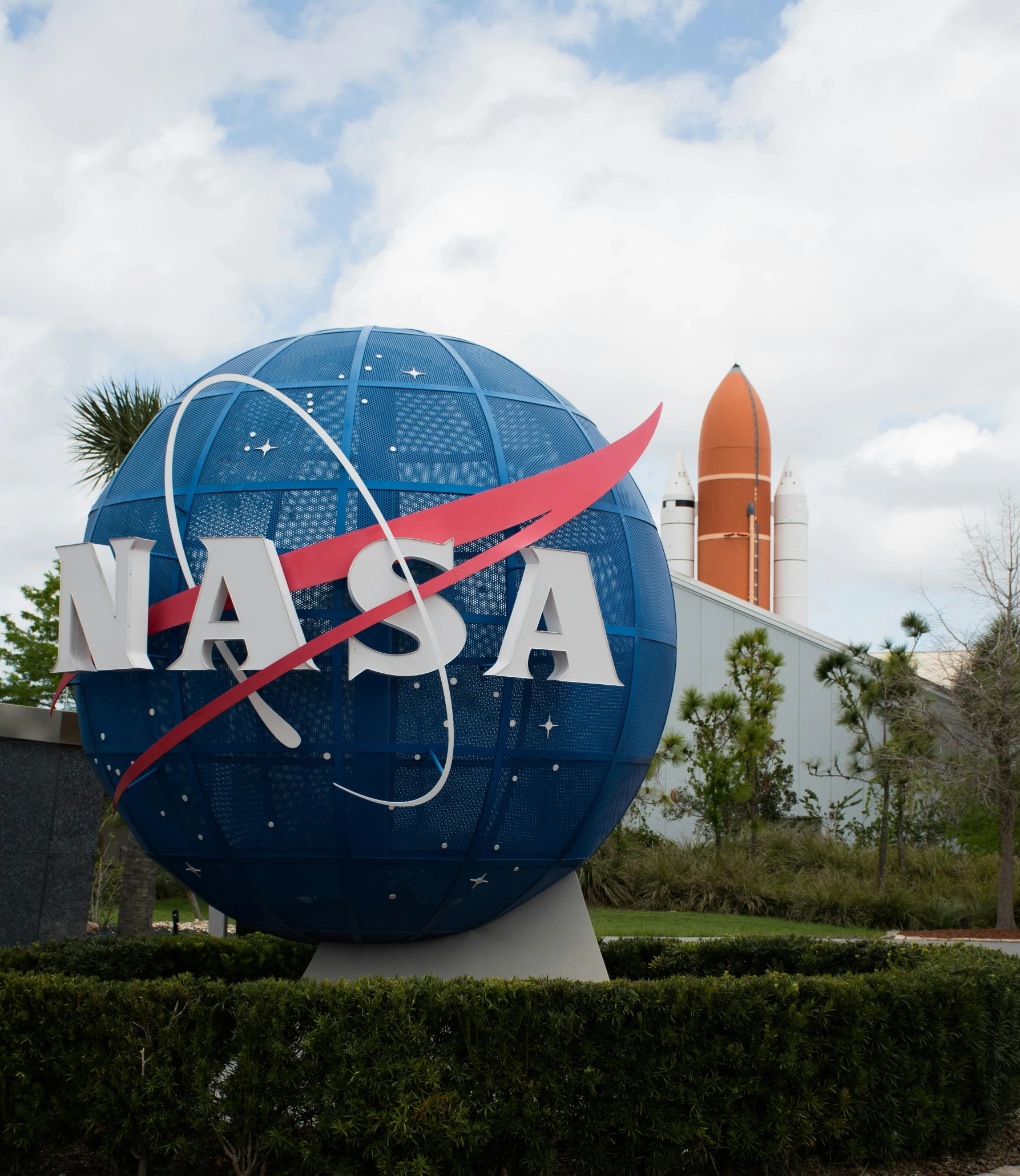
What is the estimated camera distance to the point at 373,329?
8891 millimetres

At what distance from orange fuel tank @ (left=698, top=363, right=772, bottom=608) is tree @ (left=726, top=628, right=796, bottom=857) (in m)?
17.8

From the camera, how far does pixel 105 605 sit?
24.8 ft

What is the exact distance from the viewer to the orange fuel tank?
172ft

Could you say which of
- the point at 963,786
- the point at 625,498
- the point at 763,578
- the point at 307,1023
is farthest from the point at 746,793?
the point at 763,578

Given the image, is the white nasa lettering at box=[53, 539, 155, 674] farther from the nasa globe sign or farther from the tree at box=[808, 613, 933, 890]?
the tree at box=[808, 613, 933, 890]

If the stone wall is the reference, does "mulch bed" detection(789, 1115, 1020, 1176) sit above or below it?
below

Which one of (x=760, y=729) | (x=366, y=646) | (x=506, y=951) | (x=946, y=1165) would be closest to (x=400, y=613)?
(x=366, y=646)

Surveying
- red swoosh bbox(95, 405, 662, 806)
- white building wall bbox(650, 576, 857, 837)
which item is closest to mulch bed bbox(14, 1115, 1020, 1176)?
red swoosh bbox(95, 405, 662, 806)

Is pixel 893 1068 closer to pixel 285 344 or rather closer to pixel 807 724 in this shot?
pixel 285 344

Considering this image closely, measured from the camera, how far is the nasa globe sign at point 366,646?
7223mm

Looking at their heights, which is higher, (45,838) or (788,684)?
(788,684)

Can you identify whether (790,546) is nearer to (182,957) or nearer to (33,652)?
(33,652)

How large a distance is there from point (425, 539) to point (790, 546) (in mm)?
48573

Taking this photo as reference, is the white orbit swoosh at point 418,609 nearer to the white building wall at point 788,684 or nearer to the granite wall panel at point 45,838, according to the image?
the granite wall panel at point 45,838
